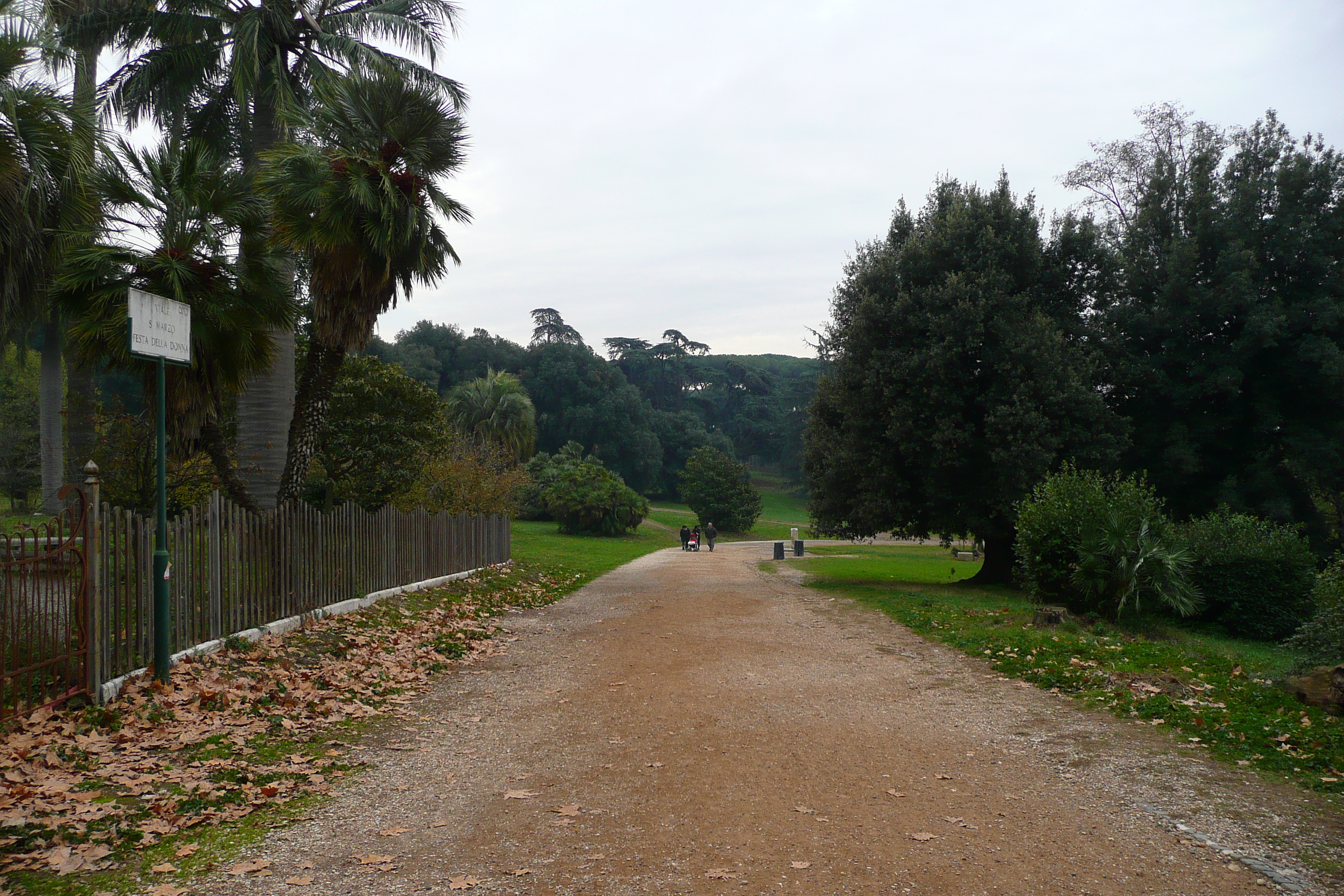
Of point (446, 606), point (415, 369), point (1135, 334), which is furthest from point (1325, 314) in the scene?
point (415, 369)

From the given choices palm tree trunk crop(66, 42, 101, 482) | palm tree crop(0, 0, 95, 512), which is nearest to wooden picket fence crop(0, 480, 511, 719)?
palm tree crop(0, 0, 95, 512)

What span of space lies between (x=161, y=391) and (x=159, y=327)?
Answer: 0.58 meters

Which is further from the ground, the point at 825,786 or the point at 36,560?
the point at 36,560

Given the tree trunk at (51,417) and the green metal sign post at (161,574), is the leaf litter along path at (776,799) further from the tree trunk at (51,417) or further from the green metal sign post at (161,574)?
the tree trunk at (51,417)

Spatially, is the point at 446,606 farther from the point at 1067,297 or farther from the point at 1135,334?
the point at 1135,334

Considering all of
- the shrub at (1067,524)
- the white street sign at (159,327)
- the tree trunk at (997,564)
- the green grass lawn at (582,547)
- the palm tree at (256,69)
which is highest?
Result: the palm tree at (256,69)

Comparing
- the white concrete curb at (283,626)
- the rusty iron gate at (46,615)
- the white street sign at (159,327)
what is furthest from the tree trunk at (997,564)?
the rusty iron gate at (46,615)

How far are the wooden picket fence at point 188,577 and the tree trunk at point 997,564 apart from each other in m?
15.1

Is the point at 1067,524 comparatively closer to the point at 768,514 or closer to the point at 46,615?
the point at 46,615

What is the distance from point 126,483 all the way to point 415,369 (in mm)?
58681

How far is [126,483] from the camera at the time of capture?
16844mm

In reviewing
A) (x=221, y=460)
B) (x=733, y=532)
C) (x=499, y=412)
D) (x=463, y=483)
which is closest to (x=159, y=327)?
(x=221, y=460)

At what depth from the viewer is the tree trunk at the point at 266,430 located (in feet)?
50.2

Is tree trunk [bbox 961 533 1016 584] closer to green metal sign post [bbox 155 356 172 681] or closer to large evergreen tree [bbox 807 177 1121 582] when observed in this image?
large evergreen tree [bbox 807 177 1121 582]
